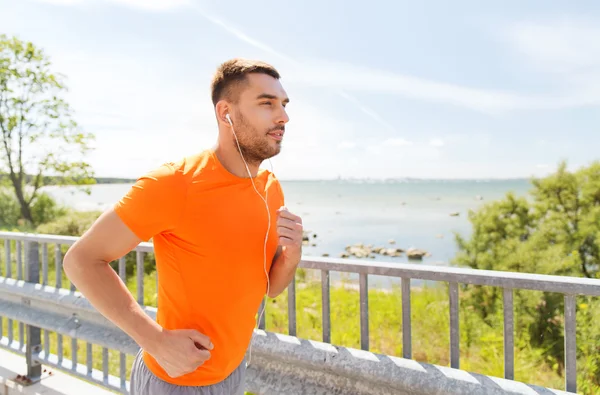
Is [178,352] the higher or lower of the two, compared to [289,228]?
lower

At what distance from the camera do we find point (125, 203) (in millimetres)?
1268

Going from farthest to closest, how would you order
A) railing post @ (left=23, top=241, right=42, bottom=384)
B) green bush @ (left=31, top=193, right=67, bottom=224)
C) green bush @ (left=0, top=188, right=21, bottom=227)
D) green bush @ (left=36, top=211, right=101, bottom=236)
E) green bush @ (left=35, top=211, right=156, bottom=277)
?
green bush @ (left=0, top=188, right=21, bottom=227) < green bush @ (left=31, top=193, right=67, bottom=224) < green bush @ (left=36, top=211, right=101, bottom=236) < green bush @ (left=35, top=211, right=156, bottom=277) < railing post @ (left=23, top=241, right=42, bottom=384)

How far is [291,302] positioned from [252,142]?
1.29 m

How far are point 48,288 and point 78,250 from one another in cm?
243

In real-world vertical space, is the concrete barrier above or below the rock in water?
above

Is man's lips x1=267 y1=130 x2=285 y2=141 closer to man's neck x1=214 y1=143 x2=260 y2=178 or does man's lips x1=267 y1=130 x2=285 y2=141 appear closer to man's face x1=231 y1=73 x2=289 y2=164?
man's face x1=231 y1=73 x2=289 y2=164

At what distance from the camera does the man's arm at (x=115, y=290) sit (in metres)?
1.27

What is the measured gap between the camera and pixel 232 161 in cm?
155

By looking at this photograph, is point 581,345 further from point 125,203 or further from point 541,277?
point 125,203

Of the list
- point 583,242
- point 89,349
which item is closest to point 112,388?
point 89,349

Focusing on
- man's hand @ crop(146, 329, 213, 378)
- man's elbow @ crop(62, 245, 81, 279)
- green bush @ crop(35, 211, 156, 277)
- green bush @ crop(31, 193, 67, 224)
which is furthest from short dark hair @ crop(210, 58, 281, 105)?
green bush @ crop(31, 193, 67, 224)

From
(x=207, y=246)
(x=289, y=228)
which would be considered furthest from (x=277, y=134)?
(x=207, y=246)

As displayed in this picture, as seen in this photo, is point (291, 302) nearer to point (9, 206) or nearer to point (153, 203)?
point (153, 203)

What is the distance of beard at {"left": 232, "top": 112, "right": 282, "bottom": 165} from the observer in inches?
59.6
